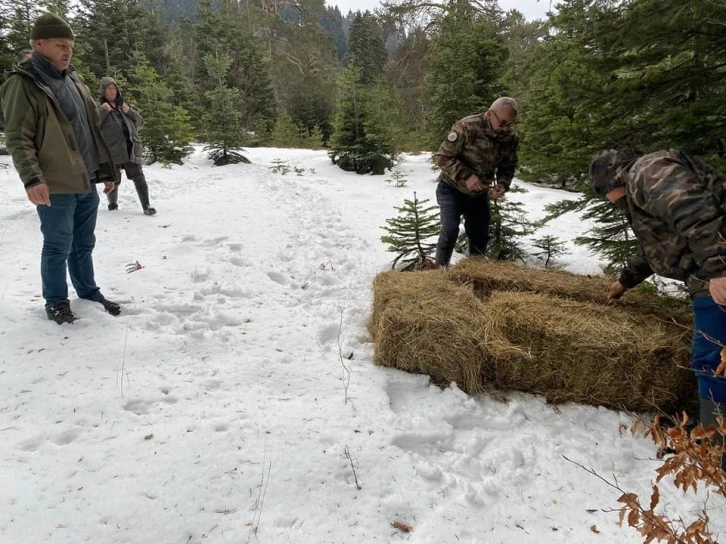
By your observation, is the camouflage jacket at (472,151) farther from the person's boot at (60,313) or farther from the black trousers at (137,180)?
the black trousers at (137,180)

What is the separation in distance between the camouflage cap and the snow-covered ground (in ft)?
5.05

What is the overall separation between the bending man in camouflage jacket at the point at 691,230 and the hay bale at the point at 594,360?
411mm

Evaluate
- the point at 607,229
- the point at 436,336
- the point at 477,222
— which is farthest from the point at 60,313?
the point at 607,229

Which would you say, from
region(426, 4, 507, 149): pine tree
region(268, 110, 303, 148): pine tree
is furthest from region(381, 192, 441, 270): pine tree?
region(268, 110, 303, 148): pine tree

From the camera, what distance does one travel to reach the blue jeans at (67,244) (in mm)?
3173

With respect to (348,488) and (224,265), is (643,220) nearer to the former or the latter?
(348,488)

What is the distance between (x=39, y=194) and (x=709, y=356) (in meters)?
4.34

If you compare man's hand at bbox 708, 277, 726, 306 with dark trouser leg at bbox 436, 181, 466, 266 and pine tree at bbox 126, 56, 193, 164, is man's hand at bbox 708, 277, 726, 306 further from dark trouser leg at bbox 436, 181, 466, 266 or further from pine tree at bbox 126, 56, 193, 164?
pine tree at bbox 126, 56, 193, 164

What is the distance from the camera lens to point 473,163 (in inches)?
176

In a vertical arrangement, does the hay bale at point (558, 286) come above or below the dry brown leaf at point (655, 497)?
below

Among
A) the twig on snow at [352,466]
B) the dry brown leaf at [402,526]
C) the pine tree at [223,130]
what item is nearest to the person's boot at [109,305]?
the twig on snow at [352,466]

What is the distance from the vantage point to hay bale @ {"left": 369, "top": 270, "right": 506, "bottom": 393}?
2.99 m

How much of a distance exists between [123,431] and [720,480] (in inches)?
108

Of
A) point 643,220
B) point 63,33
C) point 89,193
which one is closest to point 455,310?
point 643,220
